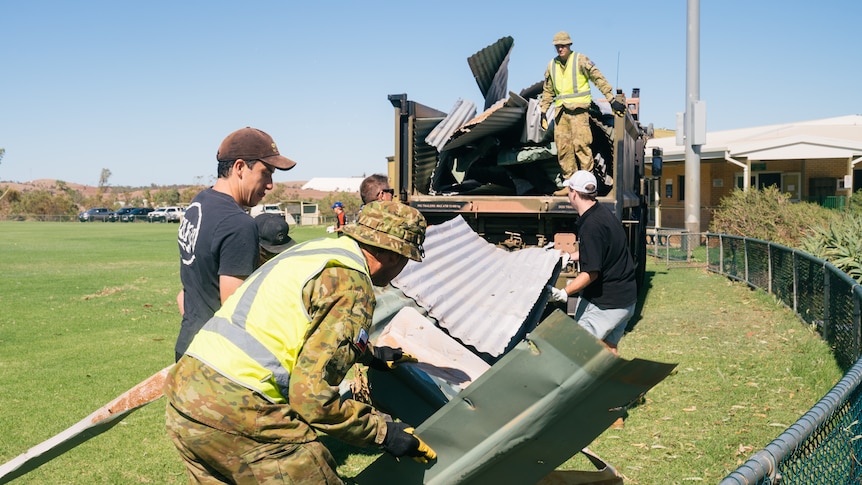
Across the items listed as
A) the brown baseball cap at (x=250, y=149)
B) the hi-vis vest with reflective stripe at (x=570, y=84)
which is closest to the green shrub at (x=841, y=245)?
the hi-vis vest with reflective stripe at (x=570, y=84)

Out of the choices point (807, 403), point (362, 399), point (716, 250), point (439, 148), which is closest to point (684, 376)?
point (807, 403)

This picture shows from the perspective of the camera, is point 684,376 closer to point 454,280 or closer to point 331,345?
point 454,280

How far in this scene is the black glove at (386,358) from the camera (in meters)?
3.37

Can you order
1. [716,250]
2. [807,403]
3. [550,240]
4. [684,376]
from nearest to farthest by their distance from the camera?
1. [807,403]
2. [684,376]
3. [550,240]
4. [716,250]

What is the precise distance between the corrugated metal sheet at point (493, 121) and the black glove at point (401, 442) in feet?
21.3

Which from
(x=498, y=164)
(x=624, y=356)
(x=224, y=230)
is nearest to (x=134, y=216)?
(x=498, y=164)

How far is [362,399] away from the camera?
4066mm

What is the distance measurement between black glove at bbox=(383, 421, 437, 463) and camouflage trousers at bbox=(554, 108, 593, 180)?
641 centimetres

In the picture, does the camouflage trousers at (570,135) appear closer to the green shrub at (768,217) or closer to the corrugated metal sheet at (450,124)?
the corrugated metal sheet at (450,124)

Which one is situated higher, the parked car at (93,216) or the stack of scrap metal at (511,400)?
the parked car at (93,216)

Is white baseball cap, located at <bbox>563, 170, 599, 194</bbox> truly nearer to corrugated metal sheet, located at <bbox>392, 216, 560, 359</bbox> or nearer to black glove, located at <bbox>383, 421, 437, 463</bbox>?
corrugated metal sheet, located at <bbox>392, 216, 560, 359</bbox>

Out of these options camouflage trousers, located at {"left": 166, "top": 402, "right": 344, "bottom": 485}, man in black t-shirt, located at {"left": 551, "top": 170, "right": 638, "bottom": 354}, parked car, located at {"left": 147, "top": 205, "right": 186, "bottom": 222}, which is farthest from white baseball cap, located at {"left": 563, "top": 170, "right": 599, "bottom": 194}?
parked car, located at {"left": 147, "top": 205, "right": 186, "bottom": 222}

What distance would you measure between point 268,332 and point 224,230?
90 cm

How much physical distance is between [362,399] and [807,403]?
4.41 m
